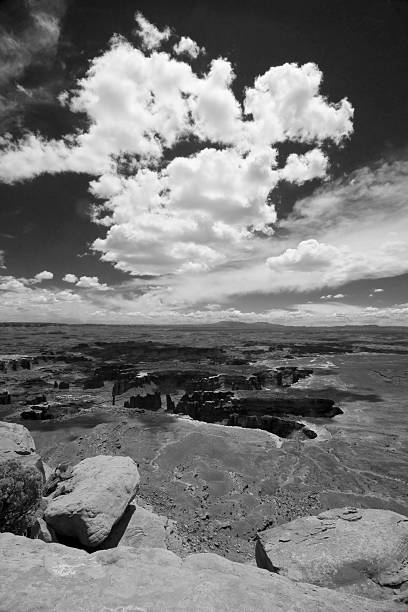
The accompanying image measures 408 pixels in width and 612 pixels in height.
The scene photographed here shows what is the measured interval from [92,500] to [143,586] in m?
7.17

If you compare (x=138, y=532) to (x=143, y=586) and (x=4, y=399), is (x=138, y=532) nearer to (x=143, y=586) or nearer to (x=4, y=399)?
(x=143, y=586)

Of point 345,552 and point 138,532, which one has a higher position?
point 345,552

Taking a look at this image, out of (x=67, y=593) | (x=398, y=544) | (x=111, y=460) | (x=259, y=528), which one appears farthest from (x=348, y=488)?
(x=67, y=593)

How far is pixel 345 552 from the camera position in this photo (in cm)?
1192

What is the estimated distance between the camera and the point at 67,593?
755cm

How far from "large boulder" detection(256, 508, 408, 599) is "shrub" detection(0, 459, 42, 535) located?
959 cm

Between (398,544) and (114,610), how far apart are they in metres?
11.1

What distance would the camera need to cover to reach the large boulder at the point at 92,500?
43.2 feet

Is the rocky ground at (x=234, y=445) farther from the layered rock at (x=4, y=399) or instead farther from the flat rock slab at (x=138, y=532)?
the flat rock slab at (x=138, y=532)

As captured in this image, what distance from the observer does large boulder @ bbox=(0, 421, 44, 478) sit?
46.9 ft

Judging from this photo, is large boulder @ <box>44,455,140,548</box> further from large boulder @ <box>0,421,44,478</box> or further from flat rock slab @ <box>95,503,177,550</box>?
large boulder @ <box>0,421,44,478</box>

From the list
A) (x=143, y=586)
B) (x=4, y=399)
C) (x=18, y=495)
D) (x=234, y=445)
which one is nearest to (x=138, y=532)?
(x=18, y=495)

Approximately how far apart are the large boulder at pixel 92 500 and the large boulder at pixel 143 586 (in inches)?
152

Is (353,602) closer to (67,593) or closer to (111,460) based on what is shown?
(67,593)
